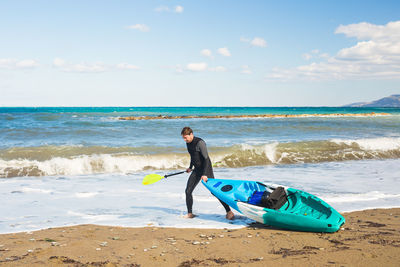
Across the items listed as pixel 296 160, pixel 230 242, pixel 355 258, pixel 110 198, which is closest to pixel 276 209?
pixel 230 242

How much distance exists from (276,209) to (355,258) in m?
1.76

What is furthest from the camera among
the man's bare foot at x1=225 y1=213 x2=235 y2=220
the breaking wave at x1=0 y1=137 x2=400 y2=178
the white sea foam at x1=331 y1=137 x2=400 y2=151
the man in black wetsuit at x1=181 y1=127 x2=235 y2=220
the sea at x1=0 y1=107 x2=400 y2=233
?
the white sea foam at x1=331 y1=137 x2=400 y2=151

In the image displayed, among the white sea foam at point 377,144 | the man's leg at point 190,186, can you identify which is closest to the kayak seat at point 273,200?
the man's leg at point 190,186

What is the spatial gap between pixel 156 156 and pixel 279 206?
9281mm

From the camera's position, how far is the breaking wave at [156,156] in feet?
42.5

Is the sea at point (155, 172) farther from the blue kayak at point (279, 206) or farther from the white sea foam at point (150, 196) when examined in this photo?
the blue kayak at point (279, 206)

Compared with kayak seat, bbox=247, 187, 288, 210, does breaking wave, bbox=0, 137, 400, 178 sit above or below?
below

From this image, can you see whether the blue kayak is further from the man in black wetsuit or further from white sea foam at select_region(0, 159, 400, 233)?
white sea foam at select_region(0, 159, 400, 233)

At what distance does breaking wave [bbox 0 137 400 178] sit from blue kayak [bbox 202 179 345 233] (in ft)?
21.2

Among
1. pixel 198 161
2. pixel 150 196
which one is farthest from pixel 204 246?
pixel 150 196

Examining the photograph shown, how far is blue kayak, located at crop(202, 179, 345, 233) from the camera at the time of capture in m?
5.46

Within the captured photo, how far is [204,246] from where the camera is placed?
504cm

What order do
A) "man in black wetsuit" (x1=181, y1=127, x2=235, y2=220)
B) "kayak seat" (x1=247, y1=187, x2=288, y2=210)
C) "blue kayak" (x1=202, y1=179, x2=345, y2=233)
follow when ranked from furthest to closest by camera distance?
"man in black wetsuit" (x1=181, y1=127, x2=235, y2=220) < "kayak seat" (x1=247, y1=187, x2=288, y2=210) < "blue kayak" (x1=202, y1=179, x2=345, y2=233)

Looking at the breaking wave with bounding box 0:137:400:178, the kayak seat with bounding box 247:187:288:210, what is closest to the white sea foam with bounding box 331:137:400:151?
the breaking wave with bounding box 0:137:400:178
